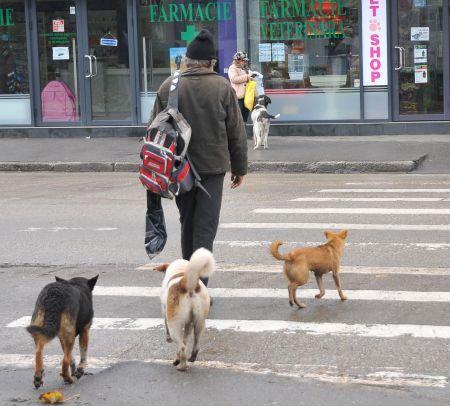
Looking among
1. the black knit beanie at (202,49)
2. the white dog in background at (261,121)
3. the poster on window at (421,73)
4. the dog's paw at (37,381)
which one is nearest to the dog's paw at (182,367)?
the dog's paw at (37,381)

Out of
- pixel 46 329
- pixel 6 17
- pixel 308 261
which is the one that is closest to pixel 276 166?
pixel 6 17

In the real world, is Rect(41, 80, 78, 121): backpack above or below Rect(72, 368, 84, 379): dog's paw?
above

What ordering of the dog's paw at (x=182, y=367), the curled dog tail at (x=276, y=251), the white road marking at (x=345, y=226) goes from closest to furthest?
the dog's paw at (x=182, y=367) → the curled dog tail at (x=276, y=251) → the white road marking at (x=345, y=226)

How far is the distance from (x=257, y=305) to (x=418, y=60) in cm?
1294

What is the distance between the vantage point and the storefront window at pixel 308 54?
18938 millimetres

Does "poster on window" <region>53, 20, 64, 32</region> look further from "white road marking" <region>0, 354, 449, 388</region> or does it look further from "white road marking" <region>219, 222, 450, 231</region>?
Answer: "white road marking" <region>0, 354, 449, 388</region>

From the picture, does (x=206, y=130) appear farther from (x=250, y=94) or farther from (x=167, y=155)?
(x=250, y=94)

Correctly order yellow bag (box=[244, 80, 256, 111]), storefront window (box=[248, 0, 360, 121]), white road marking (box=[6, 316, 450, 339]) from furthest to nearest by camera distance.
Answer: storefront window (box=[248, 0, 360, 121])
yellow bag (box=[244, 80, 256, 111])
white road marking (box=[6, 316, 450, 339])

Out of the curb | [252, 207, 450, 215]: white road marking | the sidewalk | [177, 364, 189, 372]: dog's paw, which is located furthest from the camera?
the sidewalk

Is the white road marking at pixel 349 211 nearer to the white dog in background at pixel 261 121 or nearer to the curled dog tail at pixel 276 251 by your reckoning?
the curled dog tail at pixel 276 251

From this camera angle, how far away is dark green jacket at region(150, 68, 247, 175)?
248 inches

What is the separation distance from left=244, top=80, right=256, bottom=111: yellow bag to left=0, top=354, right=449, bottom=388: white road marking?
12200 mm

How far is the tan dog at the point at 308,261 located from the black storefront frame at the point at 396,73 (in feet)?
41.4

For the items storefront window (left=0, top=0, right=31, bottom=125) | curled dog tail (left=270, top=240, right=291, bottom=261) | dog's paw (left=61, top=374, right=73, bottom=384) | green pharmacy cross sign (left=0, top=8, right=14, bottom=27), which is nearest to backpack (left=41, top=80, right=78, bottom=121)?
storefront window (left=0, top=0, right=31, bottom=125)
